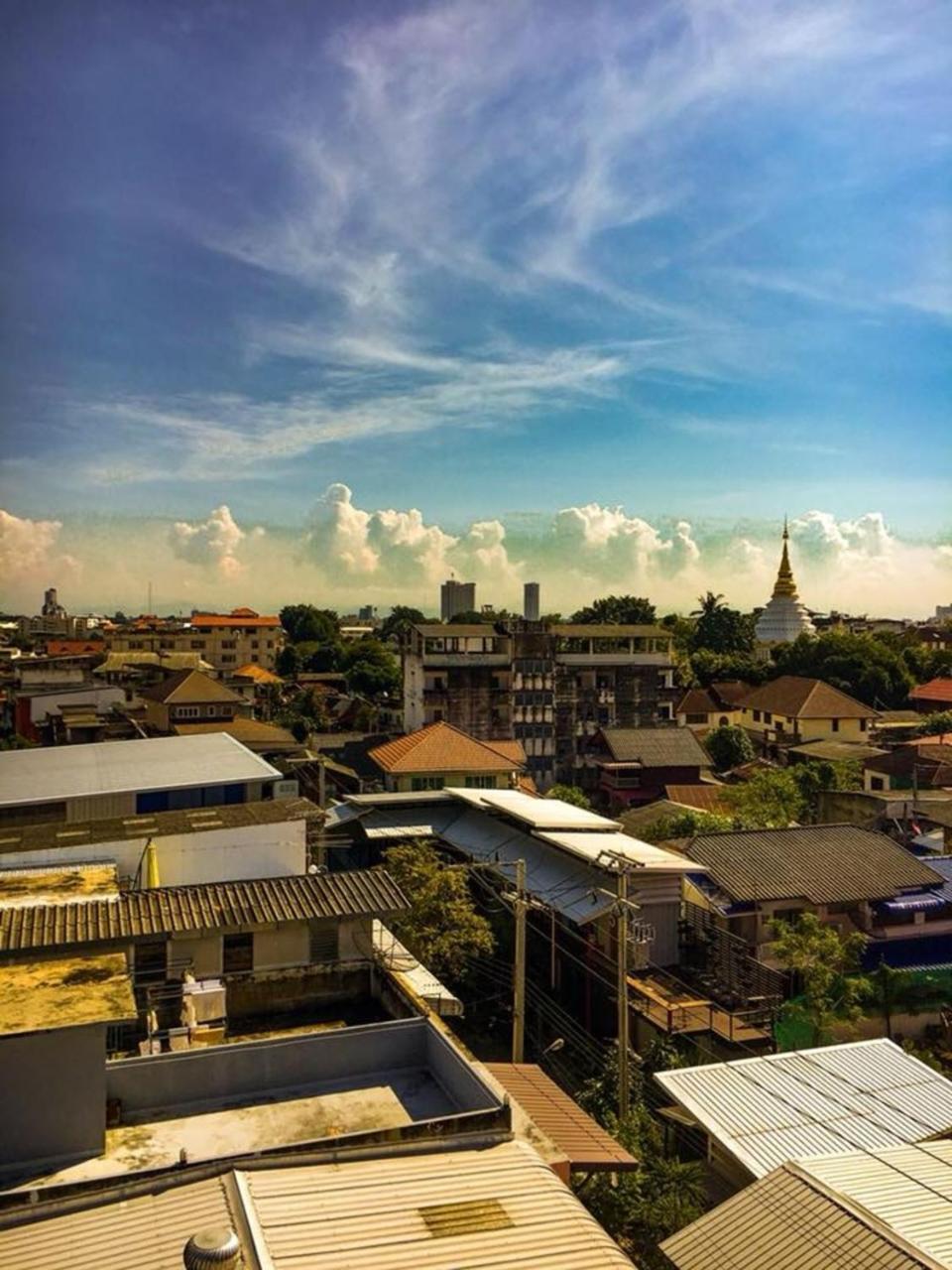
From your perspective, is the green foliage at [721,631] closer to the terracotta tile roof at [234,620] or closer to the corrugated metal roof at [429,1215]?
the terracotta tile roof at [234,620]

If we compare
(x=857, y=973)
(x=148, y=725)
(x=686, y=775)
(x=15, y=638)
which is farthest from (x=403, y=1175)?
(x=15, y=638)

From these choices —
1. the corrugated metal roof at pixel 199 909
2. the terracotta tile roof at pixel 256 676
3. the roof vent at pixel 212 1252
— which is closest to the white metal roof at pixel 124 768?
the corrugated metal roof at pixel 199 909

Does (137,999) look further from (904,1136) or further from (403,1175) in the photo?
(904,1136)

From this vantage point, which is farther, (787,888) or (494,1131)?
(787,888)

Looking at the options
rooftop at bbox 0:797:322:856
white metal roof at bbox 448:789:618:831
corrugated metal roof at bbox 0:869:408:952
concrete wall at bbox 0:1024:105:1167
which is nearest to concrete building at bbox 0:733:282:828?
rooftop at bbox 0:797:322:856

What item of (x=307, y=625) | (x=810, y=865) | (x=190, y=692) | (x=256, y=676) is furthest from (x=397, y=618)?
(x=810, y=865)

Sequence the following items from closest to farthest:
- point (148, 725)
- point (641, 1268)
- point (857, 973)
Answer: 1. point (641, 1268)
2. point (857, 973)
3. point (148, 725)
